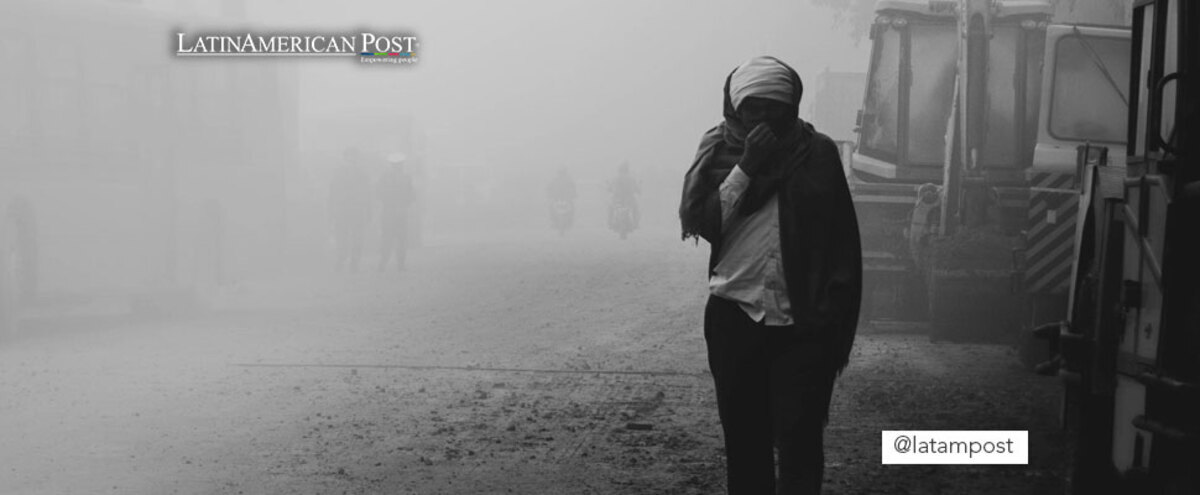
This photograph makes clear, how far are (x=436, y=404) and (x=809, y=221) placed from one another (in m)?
4.98

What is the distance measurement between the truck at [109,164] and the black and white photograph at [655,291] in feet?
0.15

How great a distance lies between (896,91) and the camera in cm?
1677

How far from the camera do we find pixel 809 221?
4957 millimetres

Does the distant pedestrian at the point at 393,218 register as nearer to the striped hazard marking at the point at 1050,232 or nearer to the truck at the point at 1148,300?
the striped hazard marking at the point at 1050,232

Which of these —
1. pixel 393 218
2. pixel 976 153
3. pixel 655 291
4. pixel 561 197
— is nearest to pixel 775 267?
pixel 976 153

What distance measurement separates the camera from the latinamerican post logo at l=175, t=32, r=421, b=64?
62.6ft

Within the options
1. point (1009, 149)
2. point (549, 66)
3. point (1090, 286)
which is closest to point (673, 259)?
point (1009, 149)

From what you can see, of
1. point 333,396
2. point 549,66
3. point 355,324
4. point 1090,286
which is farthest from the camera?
point 549,66

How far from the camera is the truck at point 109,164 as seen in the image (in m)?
16.2

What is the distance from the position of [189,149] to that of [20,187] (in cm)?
387

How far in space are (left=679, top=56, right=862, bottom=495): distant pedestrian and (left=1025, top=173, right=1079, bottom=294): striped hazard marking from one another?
850cm

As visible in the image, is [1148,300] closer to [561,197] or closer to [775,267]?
[775,267]

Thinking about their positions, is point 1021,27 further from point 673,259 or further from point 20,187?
point 673,259
